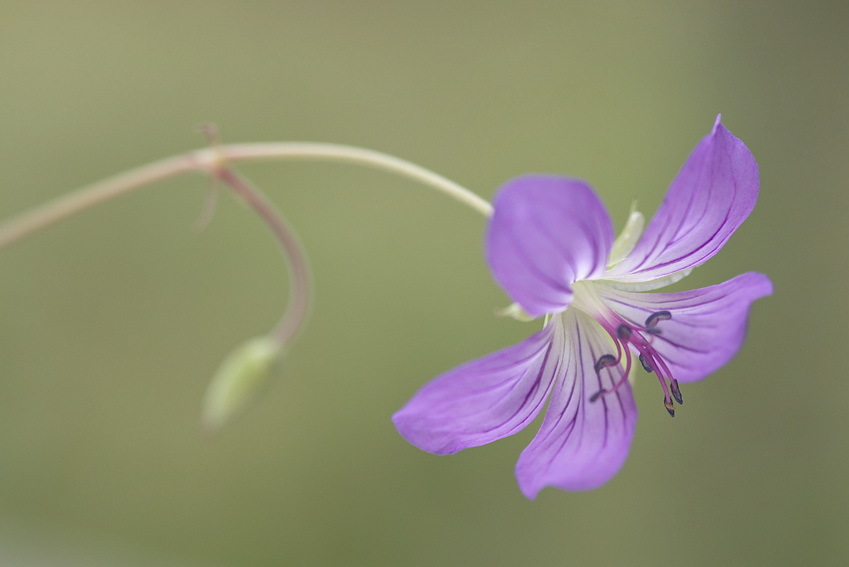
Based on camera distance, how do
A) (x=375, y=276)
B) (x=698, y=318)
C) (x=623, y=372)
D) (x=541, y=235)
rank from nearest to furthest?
(x=541, y=235) < (x=698, y=318) < (x=623, y=372) < (x=375, y=276)

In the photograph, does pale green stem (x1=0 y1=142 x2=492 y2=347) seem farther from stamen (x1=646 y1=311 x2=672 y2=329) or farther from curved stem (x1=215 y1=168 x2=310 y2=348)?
stamen (x1=646 y1=311 x2=672 y2=329)

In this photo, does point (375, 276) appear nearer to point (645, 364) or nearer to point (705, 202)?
point (645, 364)

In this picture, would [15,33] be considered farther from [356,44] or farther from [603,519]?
[603,519]

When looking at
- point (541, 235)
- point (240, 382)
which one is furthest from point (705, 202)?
point (240, 382)

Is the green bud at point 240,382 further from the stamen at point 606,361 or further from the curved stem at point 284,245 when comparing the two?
the stamen at point 606,361

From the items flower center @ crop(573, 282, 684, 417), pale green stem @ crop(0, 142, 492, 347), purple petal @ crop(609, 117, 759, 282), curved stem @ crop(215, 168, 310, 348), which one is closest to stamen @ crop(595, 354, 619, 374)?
flower center @ crop(573, 282, 684, 417)
